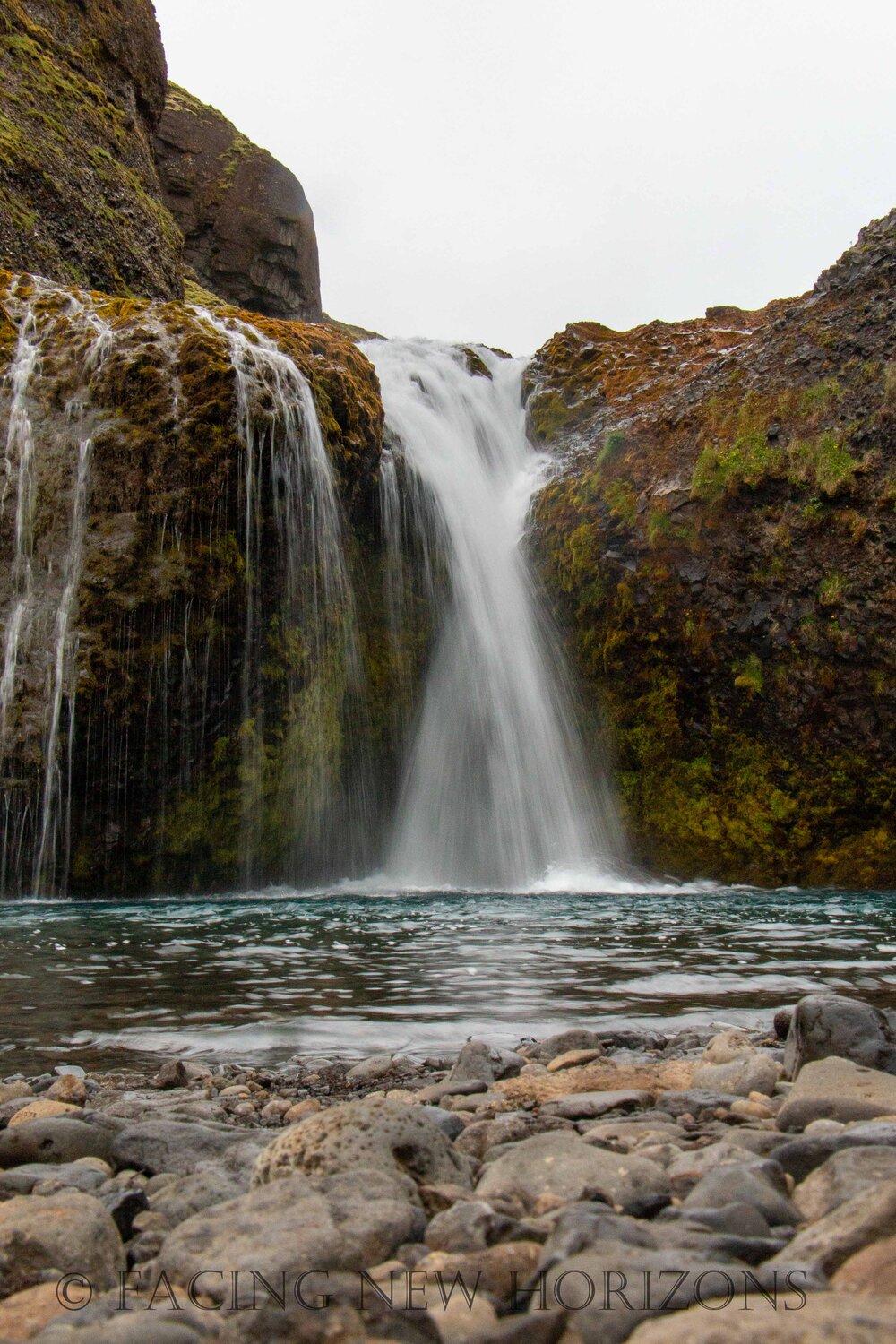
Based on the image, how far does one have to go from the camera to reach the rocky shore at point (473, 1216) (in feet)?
5.37

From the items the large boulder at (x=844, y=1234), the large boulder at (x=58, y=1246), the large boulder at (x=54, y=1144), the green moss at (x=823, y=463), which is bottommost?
the large boulder at (x=54, y=1144)

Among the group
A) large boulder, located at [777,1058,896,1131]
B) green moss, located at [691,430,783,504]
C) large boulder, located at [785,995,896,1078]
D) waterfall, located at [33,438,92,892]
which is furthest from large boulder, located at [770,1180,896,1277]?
green moss, located at [691,430,783,504]

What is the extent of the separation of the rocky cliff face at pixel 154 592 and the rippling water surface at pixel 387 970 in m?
1.48

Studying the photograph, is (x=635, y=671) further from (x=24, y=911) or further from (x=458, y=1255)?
(x=458, y=1255)

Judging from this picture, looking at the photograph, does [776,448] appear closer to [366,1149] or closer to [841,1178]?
[841,1178]

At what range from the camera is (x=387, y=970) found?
23.4 ft

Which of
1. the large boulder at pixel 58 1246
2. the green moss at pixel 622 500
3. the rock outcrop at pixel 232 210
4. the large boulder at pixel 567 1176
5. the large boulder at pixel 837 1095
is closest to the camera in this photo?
the large boulder at pixel 58 1246

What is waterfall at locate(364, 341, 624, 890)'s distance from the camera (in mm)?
15578

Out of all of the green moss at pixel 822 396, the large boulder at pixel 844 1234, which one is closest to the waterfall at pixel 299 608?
the green moss at pixel 822 396

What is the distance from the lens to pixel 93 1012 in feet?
18.9

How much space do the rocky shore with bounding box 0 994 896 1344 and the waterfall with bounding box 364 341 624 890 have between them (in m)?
11.7

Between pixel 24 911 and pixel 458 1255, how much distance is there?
407 inches

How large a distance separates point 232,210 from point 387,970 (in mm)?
31867

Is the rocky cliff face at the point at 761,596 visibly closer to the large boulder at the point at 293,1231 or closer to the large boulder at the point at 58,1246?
the large boulder at the point at 293,1231
